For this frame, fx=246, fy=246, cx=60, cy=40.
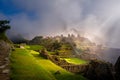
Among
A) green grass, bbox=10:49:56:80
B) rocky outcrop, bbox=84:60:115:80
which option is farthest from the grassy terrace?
rocky outcrop, bbox=84:60:115:80

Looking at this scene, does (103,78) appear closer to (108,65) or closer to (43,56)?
(108,65)

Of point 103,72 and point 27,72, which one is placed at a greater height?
point 27,72

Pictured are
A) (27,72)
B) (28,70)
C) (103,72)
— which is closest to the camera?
(27,72)

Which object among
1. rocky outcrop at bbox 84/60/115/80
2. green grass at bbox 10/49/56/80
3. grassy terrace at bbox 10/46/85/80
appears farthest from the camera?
rocky outcrop at bbox 84/60/115/80

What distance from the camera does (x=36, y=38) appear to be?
117 m

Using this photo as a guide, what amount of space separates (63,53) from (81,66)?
19.3 m

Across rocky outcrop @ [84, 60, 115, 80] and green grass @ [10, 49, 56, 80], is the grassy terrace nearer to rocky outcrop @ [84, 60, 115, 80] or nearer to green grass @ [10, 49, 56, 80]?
green grass @ [10, 49, 56, 80]

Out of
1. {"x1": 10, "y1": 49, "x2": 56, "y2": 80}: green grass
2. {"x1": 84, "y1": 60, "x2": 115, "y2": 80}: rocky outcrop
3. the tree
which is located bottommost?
{"x1": 84, "y1": 60, "x2": 115, "y2": 80}: rocky outcrop

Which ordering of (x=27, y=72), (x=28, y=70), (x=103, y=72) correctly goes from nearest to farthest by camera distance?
(x=27, y=72) < (x=28, y=70) < (x=103, y=72)

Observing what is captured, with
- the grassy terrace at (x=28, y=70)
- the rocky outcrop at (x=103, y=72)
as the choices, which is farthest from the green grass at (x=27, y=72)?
the rocky outcrop at (x=103, y=72)

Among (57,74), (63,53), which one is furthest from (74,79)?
(63,53)

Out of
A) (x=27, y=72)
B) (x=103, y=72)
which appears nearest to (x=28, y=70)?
(x=27, y=72)

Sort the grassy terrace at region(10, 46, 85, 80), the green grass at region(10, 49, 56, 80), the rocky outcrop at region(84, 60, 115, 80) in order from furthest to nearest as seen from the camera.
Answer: the rocky outcrop at region(84, 60, 115, 80) < the grassy terrace at region(10, 46, 85, 80) < the green grass at region(10, 49, 56, 80)

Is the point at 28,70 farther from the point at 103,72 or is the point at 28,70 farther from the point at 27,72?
the point at 103,72
